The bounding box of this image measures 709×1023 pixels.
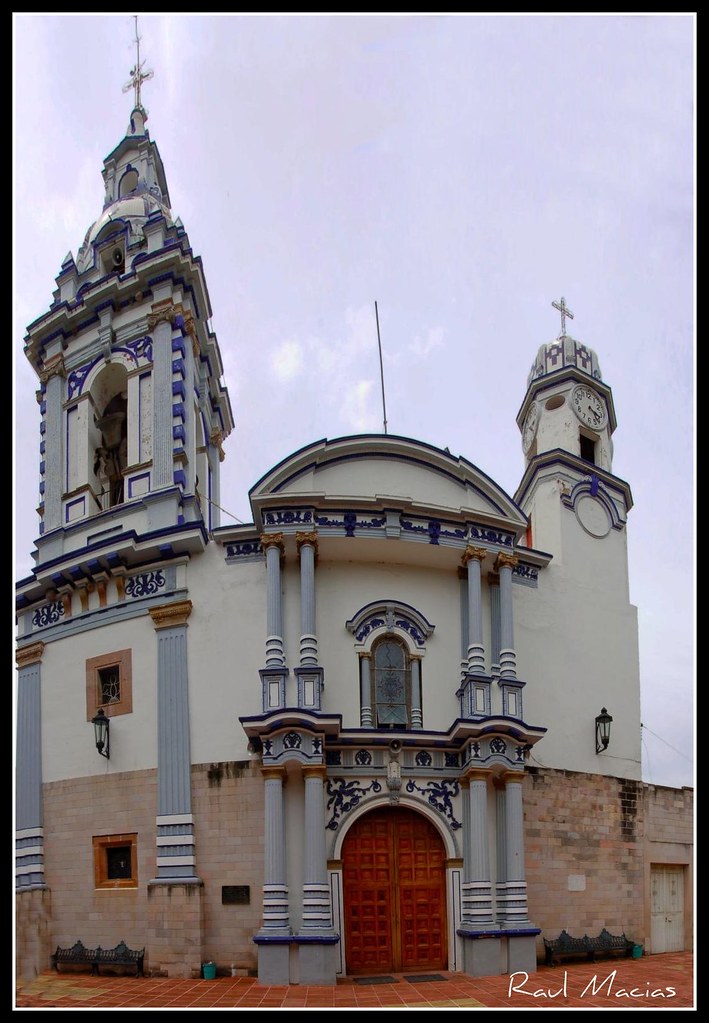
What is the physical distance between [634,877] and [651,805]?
154 centimetres

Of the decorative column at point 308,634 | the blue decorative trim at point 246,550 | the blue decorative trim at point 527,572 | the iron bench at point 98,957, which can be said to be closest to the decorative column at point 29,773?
the iron bench at point 98,957

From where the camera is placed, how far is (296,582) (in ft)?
54.5

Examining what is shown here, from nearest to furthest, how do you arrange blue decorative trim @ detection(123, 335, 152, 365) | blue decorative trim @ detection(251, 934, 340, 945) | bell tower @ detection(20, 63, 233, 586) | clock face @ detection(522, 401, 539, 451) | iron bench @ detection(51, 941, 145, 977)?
blue decorative trim @ detection(251, 934, 340, 945)
iron bench @ detection(51, 941, 145, 977)
bell tower @ detection(20, 63, 233, 586)
blue decorative trim @ detection(123, 335, 152, 365)
clock face @ detection(522, 401, 539, 451)

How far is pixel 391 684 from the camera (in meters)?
16.7

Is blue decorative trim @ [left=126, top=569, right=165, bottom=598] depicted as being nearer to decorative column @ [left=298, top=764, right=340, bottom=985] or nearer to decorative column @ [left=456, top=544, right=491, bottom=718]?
decorative column @ [left=298, top=764, right=340, bottom=985]

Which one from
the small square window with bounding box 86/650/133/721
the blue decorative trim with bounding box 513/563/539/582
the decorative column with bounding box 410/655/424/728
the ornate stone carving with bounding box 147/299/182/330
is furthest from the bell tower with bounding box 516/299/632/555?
the small square window with bounding box 86/650/133/721

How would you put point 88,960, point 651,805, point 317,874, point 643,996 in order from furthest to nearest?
point 651,805
point 88,960
point 317,874
point 643,996

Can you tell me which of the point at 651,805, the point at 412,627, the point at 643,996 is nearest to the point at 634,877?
the point at 651,805

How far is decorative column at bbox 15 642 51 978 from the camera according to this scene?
637 inches

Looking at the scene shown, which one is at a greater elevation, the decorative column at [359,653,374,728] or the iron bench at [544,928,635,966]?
the decorative column at [359,653,374,728]

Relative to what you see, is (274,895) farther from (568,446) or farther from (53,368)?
(53,368)

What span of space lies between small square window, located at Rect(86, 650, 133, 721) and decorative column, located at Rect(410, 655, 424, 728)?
16.4ft

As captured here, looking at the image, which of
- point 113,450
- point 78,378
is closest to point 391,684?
point 113,450

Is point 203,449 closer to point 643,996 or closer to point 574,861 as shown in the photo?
point 574,861
